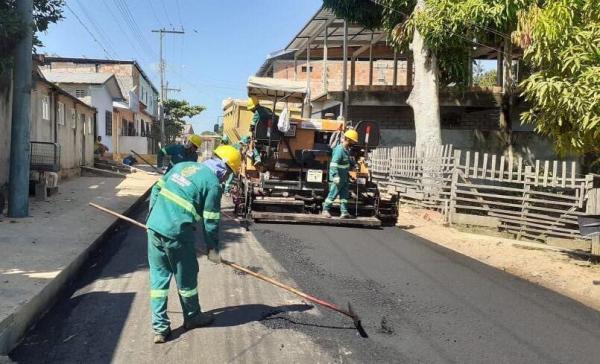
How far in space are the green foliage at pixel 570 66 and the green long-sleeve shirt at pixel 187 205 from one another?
18.4 ft

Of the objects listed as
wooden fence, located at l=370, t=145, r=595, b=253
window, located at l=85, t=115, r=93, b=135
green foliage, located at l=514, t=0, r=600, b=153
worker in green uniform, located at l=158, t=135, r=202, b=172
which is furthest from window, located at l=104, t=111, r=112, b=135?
green foliage, located at l=514, t=0, r=600, b=153

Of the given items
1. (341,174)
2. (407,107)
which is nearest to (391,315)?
(341,174)

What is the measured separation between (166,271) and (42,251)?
316 centimetres

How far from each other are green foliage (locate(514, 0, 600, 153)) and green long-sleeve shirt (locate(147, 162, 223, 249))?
5603 millimetres

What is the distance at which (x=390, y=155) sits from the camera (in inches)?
696

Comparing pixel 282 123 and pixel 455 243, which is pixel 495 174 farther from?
pixel 282 123

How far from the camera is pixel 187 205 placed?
14.5ft

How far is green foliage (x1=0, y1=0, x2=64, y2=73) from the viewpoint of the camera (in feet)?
29.3

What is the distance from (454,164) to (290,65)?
27185 mm

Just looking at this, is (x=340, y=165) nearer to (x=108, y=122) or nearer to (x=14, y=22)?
(x=14, y=22)

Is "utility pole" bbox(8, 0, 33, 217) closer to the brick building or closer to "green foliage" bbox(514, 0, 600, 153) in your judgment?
"green foliage" bbox(514, 0, 600, 153)

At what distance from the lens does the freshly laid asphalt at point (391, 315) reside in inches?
172

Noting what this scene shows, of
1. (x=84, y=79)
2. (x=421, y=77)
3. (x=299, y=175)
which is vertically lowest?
(x=299, y=175)

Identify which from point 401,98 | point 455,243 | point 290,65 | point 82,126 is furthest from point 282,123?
point 290,65
